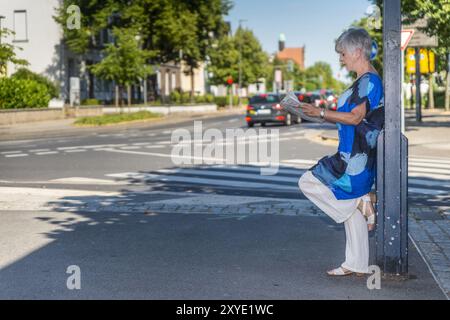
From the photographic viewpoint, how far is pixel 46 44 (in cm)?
5316

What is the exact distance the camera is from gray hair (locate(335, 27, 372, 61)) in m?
5.52

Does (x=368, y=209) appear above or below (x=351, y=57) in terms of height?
below

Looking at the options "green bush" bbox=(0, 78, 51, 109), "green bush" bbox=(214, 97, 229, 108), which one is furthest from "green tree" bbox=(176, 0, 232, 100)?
"green bush" bbox=(214, 97, 229, 108)

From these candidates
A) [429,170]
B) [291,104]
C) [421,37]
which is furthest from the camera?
[421,37]

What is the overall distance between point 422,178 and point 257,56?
2923 inches

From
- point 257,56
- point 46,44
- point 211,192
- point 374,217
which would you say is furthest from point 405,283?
point 257,56

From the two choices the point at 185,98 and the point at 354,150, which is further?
the point at 185,98

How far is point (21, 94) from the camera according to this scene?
128 feet

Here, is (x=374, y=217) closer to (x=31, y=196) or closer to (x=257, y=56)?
(x=31, y=196)

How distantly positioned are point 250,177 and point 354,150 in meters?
7.94

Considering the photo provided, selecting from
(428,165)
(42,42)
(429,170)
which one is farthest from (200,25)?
(429,170)

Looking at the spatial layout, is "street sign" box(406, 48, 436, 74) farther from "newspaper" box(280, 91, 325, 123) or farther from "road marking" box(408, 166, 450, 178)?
"newspaper" box(280, 91, 325, 123)

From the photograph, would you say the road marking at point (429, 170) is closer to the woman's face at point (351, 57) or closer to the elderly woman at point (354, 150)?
the elderly woman at point (354, 150)

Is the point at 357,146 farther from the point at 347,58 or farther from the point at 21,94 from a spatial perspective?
the point at 21,94
